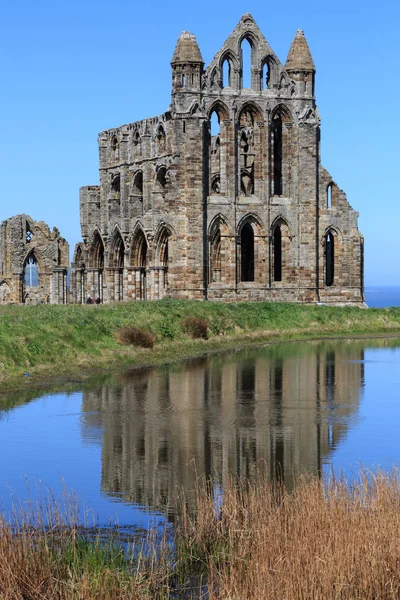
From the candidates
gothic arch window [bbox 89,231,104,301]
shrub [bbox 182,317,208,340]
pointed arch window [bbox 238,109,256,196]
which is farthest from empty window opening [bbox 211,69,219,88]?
shrub [bbox 182,317,208,340]

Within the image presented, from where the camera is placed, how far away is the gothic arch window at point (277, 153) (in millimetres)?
61656

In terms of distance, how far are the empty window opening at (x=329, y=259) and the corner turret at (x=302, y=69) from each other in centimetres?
902

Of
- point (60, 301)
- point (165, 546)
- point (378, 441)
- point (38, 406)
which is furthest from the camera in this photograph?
Answer: point (60, 301)

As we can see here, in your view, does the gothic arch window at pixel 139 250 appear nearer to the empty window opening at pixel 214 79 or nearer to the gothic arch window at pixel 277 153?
the gothic arch window at pixel 277 153

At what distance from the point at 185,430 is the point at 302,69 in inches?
1678

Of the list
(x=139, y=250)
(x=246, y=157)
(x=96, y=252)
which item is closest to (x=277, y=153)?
(x=246, y=157)

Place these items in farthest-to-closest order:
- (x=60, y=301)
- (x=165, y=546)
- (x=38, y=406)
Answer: (x=60, y=301)
(x=38, y=406)
(x=165, y=546)

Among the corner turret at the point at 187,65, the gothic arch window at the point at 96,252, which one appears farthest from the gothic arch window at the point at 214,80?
the gothic arch window at the point at 96,252

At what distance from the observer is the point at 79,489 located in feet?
52.9

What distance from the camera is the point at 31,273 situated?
78.4 m

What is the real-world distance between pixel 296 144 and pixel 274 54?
5.32m

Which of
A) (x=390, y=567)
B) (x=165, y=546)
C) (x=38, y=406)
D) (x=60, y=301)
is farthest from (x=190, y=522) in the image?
(x=60, y=301)

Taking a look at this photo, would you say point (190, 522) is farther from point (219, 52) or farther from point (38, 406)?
point (219, 52)

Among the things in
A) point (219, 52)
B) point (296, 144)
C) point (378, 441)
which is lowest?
point (378, 441)
